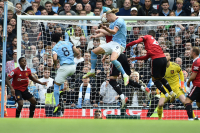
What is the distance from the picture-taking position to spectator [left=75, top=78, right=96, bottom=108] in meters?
10.2

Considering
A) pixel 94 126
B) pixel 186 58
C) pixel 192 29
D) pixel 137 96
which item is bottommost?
pixel 137 96

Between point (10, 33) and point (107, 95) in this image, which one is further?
point (10, 33)

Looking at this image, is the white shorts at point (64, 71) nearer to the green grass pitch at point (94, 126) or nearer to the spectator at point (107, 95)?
the spectator at point (107, 95)

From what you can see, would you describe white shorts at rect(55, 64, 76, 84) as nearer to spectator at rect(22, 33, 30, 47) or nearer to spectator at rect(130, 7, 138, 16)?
spectator at rect(22, 33, 30, 47)

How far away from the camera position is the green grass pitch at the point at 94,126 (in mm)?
3223

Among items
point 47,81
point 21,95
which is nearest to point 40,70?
point 47,81

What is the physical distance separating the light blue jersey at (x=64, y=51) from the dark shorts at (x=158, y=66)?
7.29 feet

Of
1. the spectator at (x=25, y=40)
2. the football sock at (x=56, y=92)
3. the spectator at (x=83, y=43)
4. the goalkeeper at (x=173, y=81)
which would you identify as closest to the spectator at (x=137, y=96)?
the goalkeeper at (x=173, y=81)

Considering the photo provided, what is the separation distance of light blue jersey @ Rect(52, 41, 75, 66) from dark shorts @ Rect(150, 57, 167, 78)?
7.29ft

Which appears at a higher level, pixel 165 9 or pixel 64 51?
pixel 165 9

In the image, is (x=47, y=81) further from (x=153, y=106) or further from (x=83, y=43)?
(x=153, y=106)

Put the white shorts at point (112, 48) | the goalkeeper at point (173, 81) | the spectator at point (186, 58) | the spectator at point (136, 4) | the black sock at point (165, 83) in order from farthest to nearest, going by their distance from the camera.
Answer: the spectator at point (136, 4) → the spectator at point (186, 58) → the goalkeeper at point (173, 81) → the black sock at point (165, 83) → the white shorts at point (112, 48)

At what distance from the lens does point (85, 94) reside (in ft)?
33.7

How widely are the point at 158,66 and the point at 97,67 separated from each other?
7.52 ft
